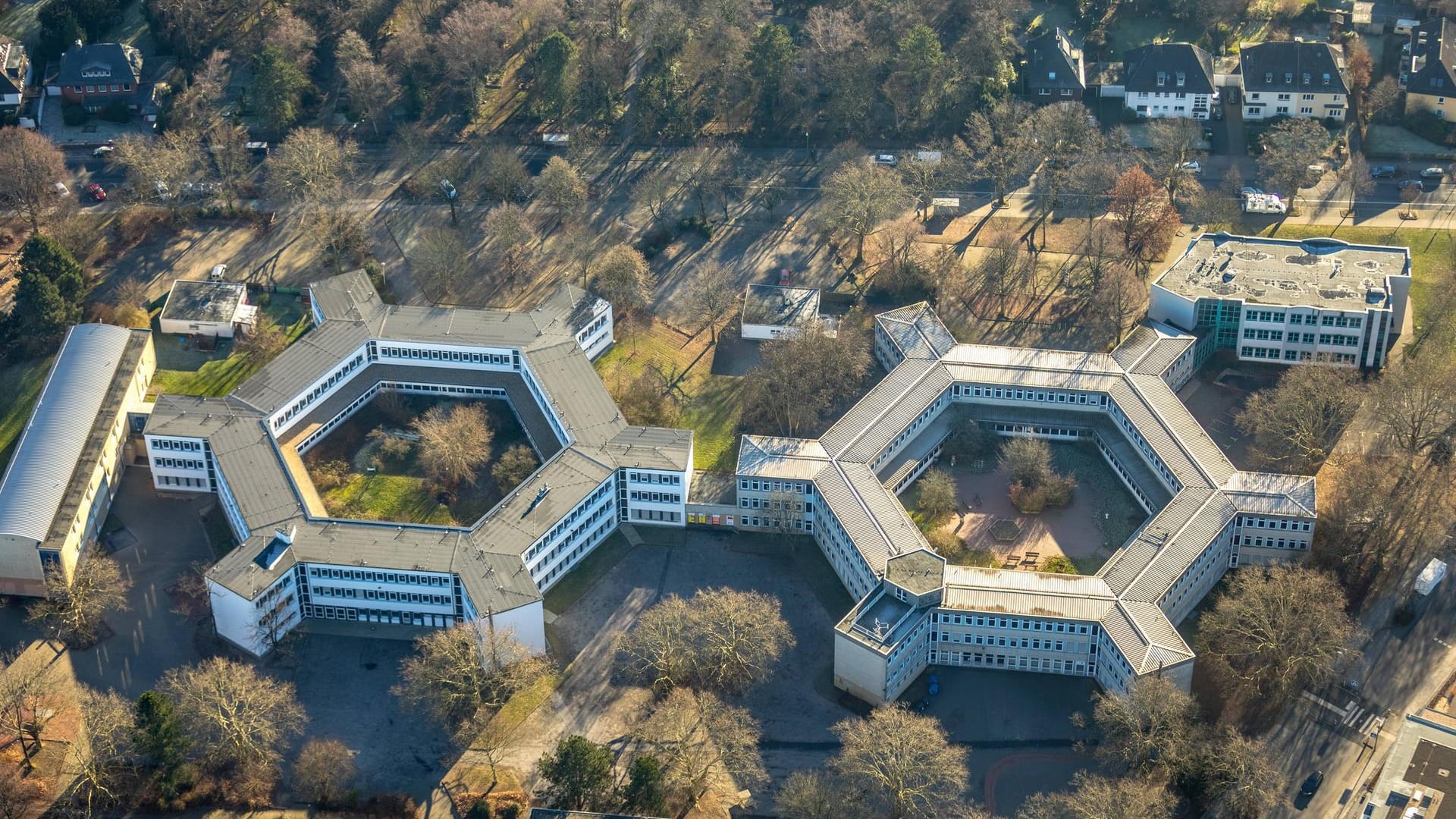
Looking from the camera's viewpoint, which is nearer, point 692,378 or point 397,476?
point 397,476

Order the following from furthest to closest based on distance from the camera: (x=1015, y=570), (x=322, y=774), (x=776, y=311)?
(x=776, y=311) → (x=1015, y=570) → (x=322, y=774)

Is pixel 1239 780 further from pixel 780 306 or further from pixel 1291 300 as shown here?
pixel 780 306

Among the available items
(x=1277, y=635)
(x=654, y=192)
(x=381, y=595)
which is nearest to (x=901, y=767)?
(x=1277, y=635)

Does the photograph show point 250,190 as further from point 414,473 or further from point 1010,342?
point 1010,342

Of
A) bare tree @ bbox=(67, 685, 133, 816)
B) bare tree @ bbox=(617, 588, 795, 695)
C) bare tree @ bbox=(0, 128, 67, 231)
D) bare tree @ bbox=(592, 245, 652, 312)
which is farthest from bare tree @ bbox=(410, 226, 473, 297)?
bare tree @ bbox=(67, 685, 133, 816)

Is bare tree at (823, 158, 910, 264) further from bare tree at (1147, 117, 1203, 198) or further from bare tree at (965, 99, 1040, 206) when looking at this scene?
bare tree at (1147, 117, 1203, 198)

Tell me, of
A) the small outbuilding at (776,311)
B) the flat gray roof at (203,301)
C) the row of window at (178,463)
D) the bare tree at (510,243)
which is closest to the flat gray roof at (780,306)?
the small outbuilding at (776,311)

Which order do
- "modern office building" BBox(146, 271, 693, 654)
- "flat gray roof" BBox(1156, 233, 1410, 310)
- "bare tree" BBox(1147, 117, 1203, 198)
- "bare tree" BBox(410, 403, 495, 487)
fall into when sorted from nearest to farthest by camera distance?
"modern office building" BBox(146, 271, 693, 654), "bare tree" BBox(410, 403, 495, 487), "flat gray roof" BBox(1156, 233, 1410, 310), "bare tree" BBox(1147, 117, 1203, 198)
